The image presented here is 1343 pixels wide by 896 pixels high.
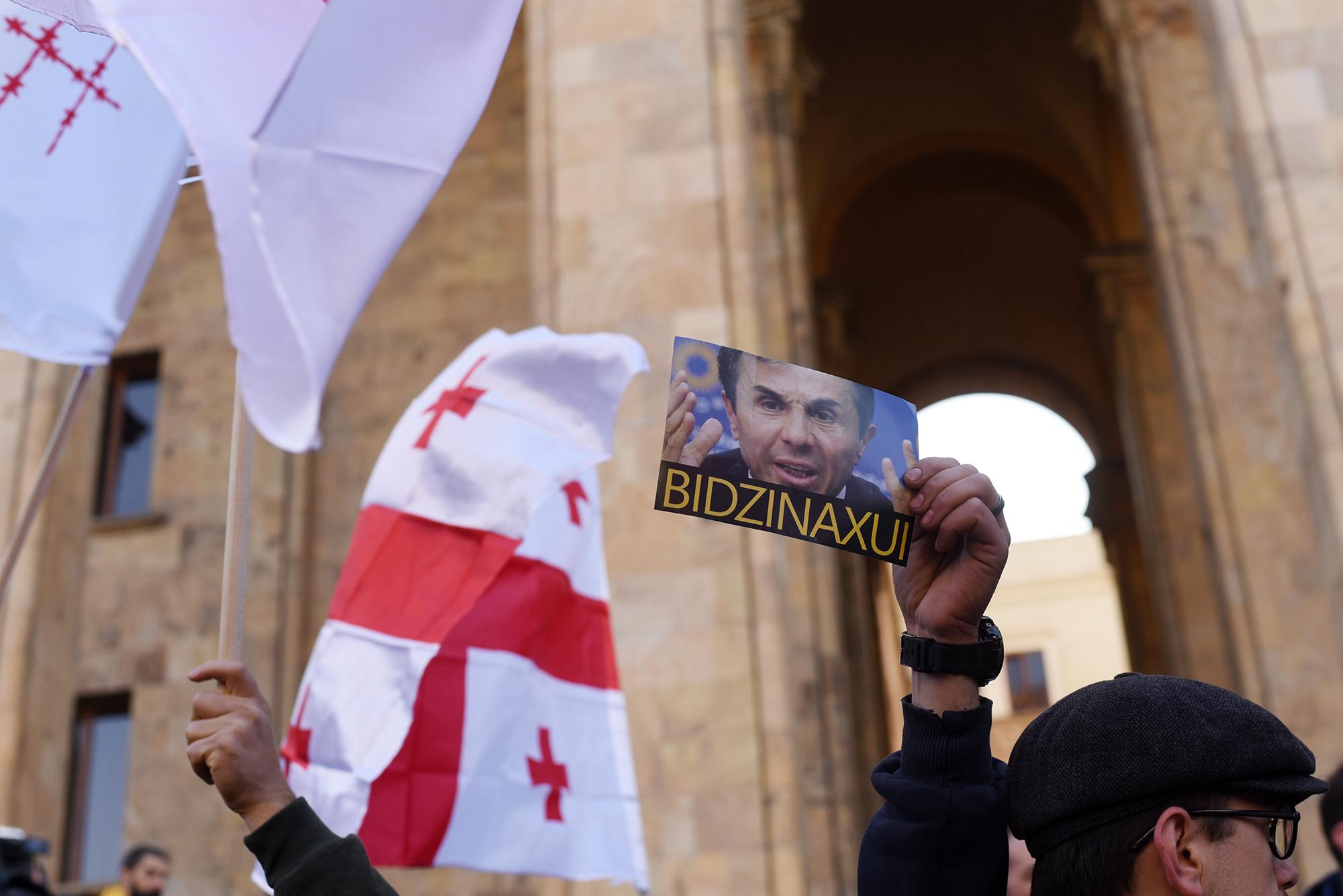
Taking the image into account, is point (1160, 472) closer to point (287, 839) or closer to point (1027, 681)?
point (287, 839)

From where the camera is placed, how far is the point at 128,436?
14242 millimetres

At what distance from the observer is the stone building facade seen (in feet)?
25.3

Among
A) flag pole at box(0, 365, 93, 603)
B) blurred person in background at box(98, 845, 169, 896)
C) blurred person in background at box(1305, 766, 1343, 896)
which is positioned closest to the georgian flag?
flag pole at box(0, 365, 93, 603)

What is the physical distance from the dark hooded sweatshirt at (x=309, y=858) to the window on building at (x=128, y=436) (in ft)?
42.0

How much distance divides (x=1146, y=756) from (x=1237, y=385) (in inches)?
346

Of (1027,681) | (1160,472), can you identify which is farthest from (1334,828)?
(1027,681)

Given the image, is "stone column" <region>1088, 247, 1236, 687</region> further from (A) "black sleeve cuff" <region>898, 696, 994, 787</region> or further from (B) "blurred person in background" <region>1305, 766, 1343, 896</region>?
(A) "black sleeve cuff" <region>898, 696, 994, 787</region>

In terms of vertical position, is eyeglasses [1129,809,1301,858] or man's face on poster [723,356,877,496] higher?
man's face on poster [723,356,877,496]

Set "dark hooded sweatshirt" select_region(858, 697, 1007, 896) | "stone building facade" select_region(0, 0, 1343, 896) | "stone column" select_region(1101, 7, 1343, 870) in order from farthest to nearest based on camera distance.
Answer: "stone column" select_region(1101, 7, 1343, 870)
"stone building facade" select_region(0, 0, 1343, 896)
"dark hooded sweatshirt" select_region(858, 697, 1007, 896)

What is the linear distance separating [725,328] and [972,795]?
6655 millimetres

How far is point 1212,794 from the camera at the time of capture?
5.21 ft

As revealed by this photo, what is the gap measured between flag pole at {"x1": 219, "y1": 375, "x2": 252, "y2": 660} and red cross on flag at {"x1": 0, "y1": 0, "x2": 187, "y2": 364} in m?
1.33

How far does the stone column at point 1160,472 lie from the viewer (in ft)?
45.7

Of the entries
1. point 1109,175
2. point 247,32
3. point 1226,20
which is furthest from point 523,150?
point 247,32
